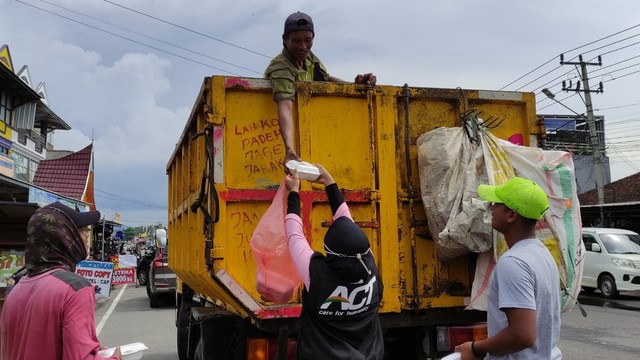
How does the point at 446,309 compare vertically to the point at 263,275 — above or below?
below

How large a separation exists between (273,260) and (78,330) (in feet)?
4.03

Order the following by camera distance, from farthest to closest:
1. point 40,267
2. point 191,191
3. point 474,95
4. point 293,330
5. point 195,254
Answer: point 191,191 < point 195,254 < point 474,95 < point 293,330 < point 40,267

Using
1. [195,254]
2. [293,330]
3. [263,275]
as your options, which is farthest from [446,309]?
[195,254]

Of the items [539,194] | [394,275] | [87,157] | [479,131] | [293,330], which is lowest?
[293,330]

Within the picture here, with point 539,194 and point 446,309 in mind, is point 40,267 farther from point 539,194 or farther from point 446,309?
point 446,309

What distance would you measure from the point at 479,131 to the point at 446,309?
132 centimetres

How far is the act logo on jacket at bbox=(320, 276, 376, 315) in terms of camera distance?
8.18ft

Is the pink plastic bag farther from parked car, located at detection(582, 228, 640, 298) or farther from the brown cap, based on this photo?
parked car, located at detection(582, 228, 640, 298)

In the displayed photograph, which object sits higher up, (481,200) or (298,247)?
(481,200)

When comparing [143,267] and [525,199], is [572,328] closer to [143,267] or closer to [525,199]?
[525,199]

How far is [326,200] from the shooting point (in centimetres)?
367

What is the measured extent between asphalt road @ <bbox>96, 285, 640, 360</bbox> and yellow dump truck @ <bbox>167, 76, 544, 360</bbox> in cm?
470

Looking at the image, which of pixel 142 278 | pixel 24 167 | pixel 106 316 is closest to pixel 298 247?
pixel 106 316

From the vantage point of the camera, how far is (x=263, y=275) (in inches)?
126
